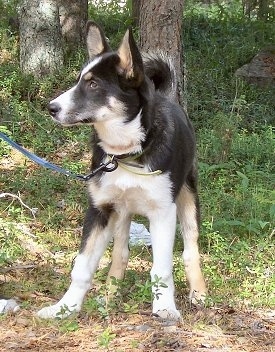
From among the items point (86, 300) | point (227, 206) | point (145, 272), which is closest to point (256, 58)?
point (227, 206)

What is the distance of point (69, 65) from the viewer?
10.8m

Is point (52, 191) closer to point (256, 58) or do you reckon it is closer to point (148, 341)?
point (148, 341)

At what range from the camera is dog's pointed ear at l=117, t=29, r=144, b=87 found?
14.4ft

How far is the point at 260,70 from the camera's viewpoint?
11867 mm

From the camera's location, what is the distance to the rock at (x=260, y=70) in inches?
459

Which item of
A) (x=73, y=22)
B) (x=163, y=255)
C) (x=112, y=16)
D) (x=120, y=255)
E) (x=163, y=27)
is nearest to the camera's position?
(x=163, y=255)

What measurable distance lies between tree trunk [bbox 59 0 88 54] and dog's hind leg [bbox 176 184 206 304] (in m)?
6.58

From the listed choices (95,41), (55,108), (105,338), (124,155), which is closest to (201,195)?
(124,155)

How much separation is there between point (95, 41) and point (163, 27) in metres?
4.01

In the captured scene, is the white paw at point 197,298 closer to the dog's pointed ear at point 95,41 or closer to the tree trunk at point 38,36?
the dog's pointed ear at point 95,41

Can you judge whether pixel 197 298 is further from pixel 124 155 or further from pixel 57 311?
pixel 124 155

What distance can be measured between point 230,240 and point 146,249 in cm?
72

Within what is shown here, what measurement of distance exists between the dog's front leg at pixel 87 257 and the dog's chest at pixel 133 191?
0.11m

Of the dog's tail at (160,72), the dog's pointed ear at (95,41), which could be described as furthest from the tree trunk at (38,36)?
the dog's pointed ear at (95,41)
